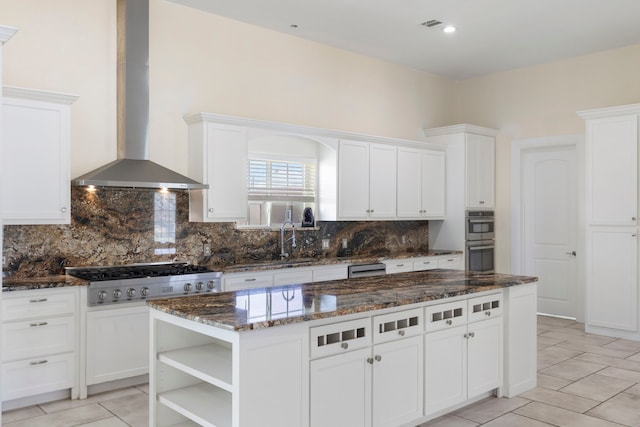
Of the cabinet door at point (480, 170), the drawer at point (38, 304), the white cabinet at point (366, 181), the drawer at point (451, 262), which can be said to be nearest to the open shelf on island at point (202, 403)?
the drawer at point (38, 304)

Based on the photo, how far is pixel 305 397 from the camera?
2785 mm

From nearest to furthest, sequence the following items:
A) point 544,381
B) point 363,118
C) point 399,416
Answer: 1. point 399,416
2. point 544,381
3. point 363,118

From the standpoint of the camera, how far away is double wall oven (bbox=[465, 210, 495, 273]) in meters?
7.29

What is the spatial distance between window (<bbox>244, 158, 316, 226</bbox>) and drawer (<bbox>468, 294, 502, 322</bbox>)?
2735 millimetres

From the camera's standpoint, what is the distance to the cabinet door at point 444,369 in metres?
3.52

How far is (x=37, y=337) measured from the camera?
3.96 m

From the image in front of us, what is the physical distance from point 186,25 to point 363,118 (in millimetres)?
2586

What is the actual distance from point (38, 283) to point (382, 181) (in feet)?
13.2

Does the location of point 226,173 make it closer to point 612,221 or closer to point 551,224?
point 612,221

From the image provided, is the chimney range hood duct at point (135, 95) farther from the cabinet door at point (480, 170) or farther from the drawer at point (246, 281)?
the cabinet door at point (480, 170)

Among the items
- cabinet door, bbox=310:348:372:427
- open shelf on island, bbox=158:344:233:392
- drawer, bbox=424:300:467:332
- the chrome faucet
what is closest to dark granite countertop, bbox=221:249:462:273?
the chrome faucet

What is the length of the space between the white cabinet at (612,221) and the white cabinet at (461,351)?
276cm

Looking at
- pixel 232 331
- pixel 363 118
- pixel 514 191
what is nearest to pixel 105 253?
pixel 232 331

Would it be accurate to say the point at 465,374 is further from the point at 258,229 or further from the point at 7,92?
the point at 7,92
